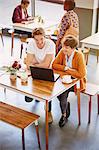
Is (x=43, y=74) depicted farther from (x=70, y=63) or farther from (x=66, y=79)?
(x=70, y=63)

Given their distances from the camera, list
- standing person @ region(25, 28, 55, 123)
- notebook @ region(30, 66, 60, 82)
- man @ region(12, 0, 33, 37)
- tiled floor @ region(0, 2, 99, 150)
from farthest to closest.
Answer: man @ region(12, 0, 33, 37)
standing person @ region(25, 28, 55, 123)
tiled floor @ region(0, 2, 99, 150)
notebook @ region(30, 66, 60, 82)

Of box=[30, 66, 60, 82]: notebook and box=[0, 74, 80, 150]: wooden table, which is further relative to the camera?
box=[30, 66, 60, 82]: notebook

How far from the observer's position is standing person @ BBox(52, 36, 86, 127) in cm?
325

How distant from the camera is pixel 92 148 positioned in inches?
123

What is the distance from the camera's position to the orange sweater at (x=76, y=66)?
324 cm

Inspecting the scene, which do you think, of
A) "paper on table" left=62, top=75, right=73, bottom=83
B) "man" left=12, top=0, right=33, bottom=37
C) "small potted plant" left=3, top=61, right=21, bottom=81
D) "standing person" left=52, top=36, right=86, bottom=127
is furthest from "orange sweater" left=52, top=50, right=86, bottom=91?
"man" left=12, top=0, right=33, bottom=37

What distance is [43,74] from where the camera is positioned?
3.09 metres

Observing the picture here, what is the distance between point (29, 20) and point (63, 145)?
3.00 metres

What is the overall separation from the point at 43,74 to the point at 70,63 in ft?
1.38

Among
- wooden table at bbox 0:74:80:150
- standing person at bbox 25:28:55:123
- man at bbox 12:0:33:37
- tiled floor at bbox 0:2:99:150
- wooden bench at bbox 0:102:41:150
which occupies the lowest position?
tiled floor at bbox 0:2:99:150

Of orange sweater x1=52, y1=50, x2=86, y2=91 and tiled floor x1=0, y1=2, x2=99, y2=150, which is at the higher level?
orange sweater x1=52, y1=50, x2=86, y2=91

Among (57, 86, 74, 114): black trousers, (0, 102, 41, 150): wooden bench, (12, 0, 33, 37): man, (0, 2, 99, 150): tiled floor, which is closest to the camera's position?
(0, 102, 41, 150): wooden bench

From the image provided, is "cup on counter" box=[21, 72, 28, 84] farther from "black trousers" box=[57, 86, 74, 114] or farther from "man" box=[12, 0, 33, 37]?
→ "man" box=[12, 0, 33, 37]

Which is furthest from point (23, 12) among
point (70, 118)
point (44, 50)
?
point (70, 118)
